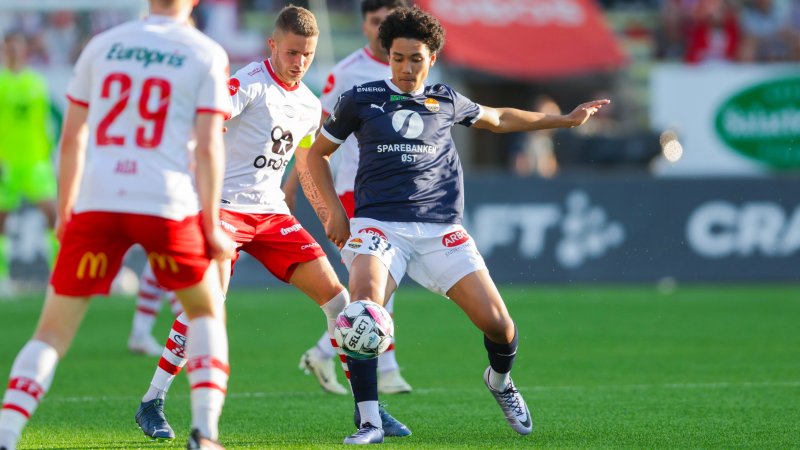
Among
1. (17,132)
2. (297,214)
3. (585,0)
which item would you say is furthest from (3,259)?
(585,0)

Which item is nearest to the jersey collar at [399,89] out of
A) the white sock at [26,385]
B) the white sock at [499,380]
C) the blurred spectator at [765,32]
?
the white sock at [499,380]

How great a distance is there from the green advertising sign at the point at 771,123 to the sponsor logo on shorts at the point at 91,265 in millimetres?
15629

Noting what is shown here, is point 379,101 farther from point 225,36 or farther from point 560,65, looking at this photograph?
point 560,65

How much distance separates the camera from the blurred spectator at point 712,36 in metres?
21.3

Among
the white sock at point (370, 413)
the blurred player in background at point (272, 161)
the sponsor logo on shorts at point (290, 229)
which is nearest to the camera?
the white sock at point (370, 413)

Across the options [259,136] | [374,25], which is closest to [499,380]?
[259,136]

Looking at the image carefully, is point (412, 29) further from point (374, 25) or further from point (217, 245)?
point (374, 25)

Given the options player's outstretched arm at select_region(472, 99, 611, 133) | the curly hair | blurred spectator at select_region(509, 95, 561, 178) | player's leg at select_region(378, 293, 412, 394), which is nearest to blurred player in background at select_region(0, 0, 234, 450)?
the curly hair

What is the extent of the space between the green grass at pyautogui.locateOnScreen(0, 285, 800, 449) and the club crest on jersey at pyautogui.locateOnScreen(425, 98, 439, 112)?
65.3 inches

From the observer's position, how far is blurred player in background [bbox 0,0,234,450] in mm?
5117

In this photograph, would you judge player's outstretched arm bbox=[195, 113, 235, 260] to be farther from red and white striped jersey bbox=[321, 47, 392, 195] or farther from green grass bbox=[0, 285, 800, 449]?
red and white striped jersey bbox=[321, 47, 392, 195]

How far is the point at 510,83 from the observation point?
23.0m

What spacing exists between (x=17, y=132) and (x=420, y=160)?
919cm

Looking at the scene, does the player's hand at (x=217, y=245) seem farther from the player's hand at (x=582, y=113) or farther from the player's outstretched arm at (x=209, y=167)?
the player's hand at (x=582, y=113)
